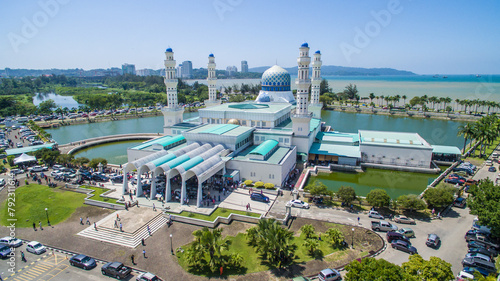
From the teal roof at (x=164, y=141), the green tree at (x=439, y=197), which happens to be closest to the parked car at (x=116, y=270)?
the teal roof at (x=164, y=141)

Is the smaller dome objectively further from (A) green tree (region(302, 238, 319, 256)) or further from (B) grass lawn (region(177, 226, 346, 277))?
(A) green tree (region(302, 238, 319, 256))

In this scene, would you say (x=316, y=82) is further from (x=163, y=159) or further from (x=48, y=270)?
(x=48, y=270)

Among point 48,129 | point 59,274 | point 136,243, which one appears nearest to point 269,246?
point 136,243

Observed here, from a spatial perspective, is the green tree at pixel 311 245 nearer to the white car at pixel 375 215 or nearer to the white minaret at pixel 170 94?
the white car at pixel 375 215

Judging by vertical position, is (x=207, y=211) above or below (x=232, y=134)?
below

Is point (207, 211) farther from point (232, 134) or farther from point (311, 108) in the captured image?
point (311, 108)

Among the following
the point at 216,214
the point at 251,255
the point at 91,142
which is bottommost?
the point at 251,255

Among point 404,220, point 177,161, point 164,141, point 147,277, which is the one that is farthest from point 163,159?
point 404,220
